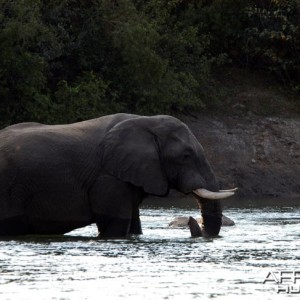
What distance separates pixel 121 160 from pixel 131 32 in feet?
59.1

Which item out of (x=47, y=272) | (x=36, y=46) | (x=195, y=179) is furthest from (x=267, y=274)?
(x=36, y=46)

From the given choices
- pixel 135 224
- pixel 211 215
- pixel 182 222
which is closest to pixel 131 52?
pixel 182 222

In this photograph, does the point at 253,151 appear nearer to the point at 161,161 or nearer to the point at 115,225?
the point at 161,161

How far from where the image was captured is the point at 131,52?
3878 cm

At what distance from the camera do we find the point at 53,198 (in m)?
20.9

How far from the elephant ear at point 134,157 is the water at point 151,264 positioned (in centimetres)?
76

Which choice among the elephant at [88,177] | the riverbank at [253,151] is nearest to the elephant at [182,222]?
the elephant at [88,177]

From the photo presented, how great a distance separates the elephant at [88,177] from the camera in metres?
20.8

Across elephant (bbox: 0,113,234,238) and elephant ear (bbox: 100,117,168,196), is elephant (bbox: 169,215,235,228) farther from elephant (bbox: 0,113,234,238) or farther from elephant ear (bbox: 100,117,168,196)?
elephant ear (bbox: 100,117,168,196)

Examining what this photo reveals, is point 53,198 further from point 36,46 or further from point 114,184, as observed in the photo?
point 36,46

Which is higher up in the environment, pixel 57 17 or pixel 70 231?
pixel 57 17

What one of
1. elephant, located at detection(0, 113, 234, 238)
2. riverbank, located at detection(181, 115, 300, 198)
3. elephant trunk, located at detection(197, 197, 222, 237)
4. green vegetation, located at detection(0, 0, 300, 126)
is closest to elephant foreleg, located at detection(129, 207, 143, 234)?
elephant, located at detection(0, 113, 234, 238)

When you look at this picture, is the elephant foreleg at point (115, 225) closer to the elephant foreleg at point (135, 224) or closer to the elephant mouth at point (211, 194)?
the elephant foreleg at point (135, 224)

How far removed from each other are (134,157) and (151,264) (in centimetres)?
394
